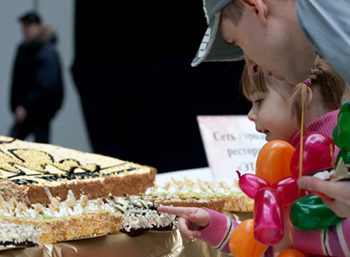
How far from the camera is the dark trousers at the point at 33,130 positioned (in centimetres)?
298

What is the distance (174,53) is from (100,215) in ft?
8.16

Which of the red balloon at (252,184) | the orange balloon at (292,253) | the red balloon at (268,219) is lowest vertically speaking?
the orange balloon at (292,253)

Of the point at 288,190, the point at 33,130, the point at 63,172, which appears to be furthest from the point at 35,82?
the point at 288,190

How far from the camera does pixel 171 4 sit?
11.0ft

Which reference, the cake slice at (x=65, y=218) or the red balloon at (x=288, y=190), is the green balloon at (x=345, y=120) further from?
the cake slice at (x=65, y=218)

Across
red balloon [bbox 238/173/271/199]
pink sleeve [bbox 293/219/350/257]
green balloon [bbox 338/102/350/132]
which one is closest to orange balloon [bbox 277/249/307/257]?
pink sleeve [bbox 293/219/350/257]

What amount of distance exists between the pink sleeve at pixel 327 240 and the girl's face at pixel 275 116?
Answer: 33 cm

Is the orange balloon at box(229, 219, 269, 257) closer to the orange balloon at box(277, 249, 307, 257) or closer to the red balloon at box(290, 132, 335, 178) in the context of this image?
the orange balloon at box(277, 249, 307, 257)

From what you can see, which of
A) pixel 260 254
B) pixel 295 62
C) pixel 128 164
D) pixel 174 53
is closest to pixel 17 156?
pixel 128 164

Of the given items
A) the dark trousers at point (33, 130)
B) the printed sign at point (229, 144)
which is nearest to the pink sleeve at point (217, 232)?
the printed sign at point (229, 144)

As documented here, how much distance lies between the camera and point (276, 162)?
3.20 ft

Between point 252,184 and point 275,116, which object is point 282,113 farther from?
point 252,184

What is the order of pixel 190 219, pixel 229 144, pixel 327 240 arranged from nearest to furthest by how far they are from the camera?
pixel 327 240 → pixel 190 219 → pixel 229 144

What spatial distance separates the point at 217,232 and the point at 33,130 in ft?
7.43
